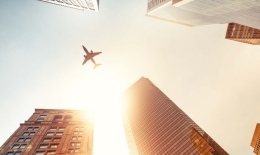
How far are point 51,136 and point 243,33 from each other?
117 metres

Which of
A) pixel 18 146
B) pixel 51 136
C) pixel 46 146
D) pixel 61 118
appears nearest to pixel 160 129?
pixel 61 118

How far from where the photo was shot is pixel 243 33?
112 metres

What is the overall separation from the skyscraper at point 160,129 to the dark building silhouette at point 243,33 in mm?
59200

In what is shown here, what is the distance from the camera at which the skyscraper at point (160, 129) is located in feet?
296

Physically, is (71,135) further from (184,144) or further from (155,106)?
(155,106)

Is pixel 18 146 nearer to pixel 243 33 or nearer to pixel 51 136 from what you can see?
pixel 51 136

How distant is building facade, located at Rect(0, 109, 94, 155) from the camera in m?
47.6

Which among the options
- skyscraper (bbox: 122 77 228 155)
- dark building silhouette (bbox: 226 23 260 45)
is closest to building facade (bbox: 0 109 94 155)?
skyscraper (bbox: 122 77 228 155)

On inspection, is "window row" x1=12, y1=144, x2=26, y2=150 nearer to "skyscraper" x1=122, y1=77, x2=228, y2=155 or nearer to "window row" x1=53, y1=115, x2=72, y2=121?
"window row" x1=53, y1=115, x2=72, y2=121

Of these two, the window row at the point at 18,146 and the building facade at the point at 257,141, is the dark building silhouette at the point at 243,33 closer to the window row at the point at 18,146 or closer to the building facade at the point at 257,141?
the building facade at the point at 257,141

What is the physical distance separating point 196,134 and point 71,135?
6286 centimetres

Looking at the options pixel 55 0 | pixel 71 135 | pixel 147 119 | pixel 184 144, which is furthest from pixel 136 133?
pixel 55 0

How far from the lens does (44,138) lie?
53.4 m

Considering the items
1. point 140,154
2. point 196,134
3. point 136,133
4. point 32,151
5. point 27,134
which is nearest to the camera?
point 32,151
